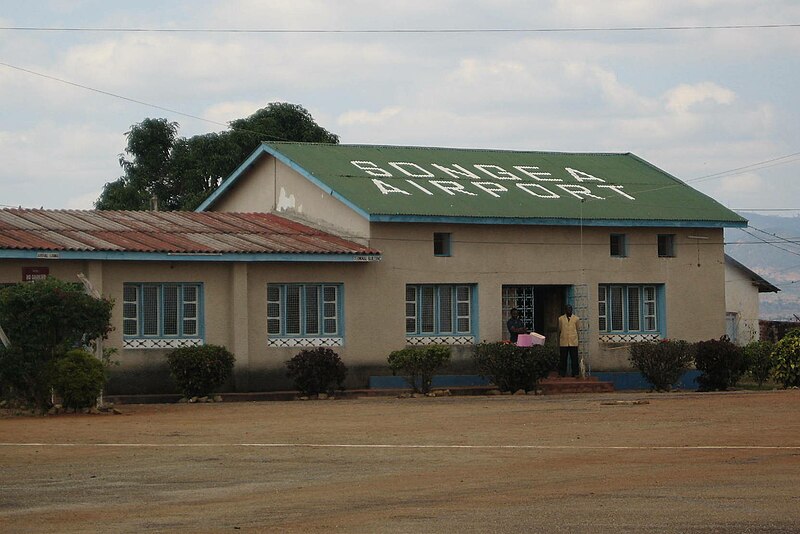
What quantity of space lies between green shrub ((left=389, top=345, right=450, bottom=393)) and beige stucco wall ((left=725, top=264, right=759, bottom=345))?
24384 mm

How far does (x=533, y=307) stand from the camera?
31.9m

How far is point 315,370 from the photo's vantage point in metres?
26.9

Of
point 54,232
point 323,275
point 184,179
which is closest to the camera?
point 54,232

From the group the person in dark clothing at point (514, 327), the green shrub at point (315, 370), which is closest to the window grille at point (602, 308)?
the person in dark clothing at point (514, 327)

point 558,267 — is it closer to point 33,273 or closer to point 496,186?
point 496,186

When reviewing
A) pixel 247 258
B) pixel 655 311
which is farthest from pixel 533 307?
pixel 247 258

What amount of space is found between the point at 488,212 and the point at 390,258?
250 cm

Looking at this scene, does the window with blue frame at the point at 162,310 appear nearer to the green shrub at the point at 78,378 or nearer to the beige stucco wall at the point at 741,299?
the green shrub at the point at 78,378

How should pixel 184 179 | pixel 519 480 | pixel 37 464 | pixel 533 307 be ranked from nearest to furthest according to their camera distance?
pixel 519 480
pixel 37 464
pixel 533 307
pixel 184 179

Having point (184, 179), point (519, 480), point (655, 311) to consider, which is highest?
point (184, 179)

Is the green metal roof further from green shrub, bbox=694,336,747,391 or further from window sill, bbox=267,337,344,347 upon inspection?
green shrub, bbox=694,336,747,391

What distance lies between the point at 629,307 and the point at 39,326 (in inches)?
609

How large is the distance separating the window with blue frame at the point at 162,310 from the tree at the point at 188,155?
18003mm

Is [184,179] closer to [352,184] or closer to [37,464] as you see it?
[352,184]
